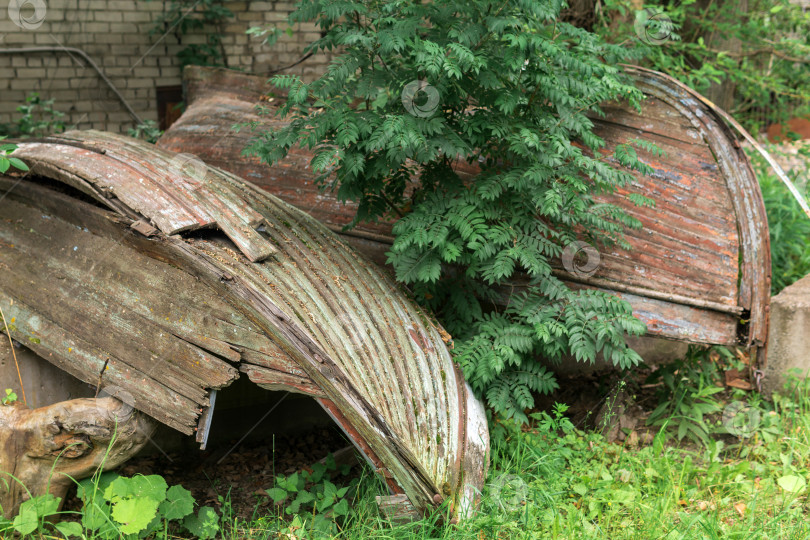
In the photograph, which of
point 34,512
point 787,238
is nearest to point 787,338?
point 787,238

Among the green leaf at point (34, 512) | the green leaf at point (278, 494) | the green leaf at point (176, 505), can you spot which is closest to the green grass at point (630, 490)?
the green leaf at point (278, 494)

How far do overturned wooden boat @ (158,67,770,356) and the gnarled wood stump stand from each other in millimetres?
2042

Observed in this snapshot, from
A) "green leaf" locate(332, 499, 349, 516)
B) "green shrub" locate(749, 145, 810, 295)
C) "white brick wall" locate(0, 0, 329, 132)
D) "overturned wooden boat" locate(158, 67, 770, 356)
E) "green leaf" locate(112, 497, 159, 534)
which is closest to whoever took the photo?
"green leaf" locate(112, 497, 159, 534)

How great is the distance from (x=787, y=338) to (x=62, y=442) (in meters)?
4.62

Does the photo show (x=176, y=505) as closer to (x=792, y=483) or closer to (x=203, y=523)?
(x=203, y=523)

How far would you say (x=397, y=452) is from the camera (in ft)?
9.57

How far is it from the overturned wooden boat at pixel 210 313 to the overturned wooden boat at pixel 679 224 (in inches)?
40.6

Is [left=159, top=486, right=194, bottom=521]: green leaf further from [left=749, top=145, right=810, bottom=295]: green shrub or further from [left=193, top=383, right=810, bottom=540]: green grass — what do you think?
[left=749, top=145, right=810, bottom=295]: green shrub

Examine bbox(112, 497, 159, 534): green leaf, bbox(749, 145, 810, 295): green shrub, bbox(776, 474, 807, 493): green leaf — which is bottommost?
bbox(776, 474, 807, 493): green leaf

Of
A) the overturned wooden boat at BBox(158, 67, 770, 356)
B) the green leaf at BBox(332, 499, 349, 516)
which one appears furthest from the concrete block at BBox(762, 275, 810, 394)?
the green leaf at BBox(332, 499, 349, 516)

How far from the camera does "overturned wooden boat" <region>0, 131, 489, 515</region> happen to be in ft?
9.94

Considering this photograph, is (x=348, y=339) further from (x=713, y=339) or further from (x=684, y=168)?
(x=684, y=168)

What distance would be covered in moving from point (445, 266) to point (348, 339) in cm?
123

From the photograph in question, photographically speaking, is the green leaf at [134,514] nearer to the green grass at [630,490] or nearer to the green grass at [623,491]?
the green grass at [623,491]
